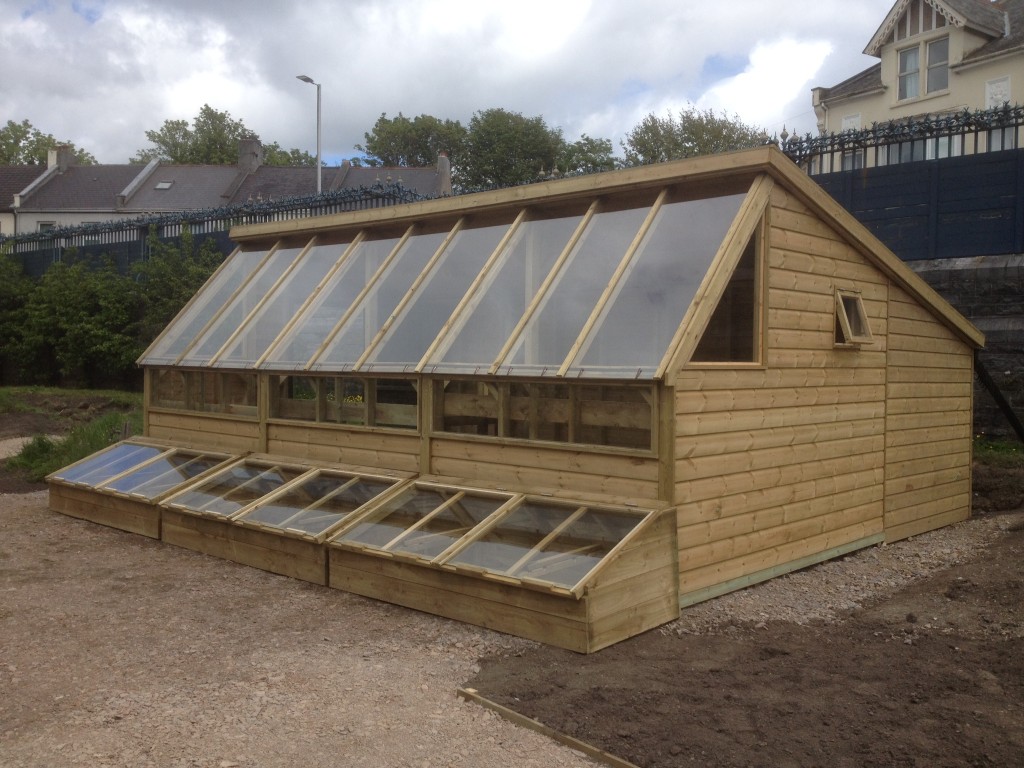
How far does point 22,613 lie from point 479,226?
4745 mm

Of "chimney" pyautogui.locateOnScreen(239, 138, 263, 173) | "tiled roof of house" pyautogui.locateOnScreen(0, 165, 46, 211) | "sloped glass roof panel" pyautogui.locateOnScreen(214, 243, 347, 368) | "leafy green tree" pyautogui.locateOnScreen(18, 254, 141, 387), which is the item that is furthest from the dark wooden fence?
"tiled roof of house" pyautogui.locateOnScreen(0, 165, 46, 211)

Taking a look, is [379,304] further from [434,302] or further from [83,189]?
[83,189]

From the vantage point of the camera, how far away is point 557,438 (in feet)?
21.7

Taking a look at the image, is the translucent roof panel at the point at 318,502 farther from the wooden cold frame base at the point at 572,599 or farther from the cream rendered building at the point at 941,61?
the cream rendered building at the point at 941,61

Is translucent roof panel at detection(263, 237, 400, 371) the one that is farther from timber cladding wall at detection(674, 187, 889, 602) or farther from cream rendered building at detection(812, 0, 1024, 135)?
cream rendered building at detection(812, 0, 1024, 135)

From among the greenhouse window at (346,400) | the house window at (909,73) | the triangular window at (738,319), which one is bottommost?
the greenhouse window at (346,400)

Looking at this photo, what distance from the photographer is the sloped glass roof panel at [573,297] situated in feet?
21.7

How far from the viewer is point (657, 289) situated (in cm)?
643

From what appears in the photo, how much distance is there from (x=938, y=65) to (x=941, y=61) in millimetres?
107

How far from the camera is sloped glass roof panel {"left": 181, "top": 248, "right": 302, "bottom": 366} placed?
981cm

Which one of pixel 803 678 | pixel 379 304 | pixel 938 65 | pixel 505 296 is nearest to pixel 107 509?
pixel 379 304

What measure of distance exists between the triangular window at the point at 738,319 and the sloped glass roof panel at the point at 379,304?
2967 mm

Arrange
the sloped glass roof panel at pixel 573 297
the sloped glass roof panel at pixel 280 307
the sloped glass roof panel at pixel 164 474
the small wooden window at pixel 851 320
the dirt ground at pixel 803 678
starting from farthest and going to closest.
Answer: the sloped glass roof panel at pixel 280 307
the sloped glass roof panel at pixel 164 474
the small wooden window at pixel 851 320
the sloped glass roof panel at pixel 573 297
the dirt ground at pixel 803 678

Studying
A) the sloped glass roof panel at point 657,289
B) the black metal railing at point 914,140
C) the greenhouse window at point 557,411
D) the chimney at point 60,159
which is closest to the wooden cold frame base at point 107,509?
the greenhouse window at point 557,411
